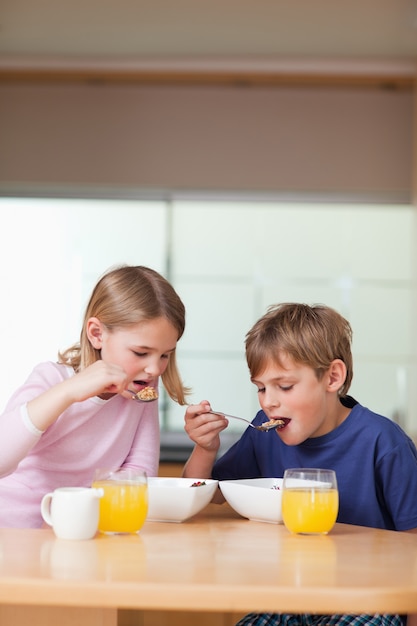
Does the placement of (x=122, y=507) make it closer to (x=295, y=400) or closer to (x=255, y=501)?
(x=255, y=501)

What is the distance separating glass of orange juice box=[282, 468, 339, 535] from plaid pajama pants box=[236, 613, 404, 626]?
0.49ft

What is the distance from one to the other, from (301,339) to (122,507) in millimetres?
593

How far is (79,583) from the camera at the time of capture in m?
0.88

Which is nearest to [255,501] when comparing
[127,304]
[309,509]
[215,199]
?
[309,509]

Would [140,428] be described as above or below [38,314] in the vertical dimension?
below

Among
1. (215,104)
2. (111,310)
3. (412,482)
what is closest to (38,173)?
(215,104)

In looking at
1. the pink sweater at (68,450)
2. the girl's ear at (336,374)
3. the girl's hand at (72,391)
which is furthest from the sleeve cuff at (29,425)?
the girl's ear at (336,374)

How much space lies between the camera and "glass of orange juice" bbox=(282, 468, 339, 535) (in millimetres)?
1233

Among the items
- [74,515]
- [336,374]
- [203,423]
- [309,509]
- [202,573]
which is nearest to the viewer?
[202,573]

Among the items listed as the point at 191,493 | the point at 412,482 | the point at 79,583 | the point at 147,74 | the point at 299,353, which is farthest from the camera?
the point at 147,74

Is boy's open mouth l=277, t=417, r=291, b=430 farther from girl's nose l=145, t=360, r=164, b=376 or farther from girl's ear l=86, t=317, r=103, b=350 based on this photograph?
girl's ear l=86, t=317, r=103, b=350

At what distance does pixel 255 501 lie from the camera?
4.40ft

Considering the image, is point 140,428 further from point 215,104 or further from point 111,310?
point 215,104

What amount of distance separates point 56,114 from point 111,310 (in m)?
2.87
